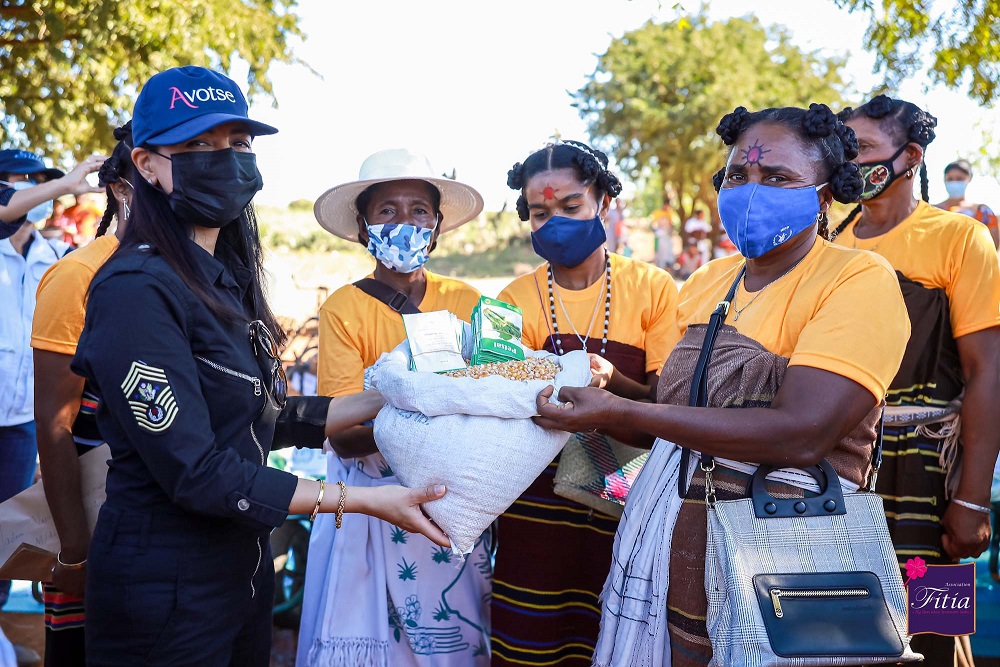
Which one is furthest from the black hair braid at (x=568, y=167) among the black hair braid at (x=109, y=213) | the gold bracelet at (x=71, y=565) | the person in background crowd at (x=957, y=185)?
the person in background crowd at (x=957, y=185)

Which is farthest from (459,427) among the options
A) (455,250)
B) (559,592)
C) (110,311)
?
(455,250)

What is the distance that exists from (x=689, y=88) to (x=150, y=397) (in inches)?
951

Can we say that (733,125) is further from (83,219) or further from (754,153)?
(83,219)

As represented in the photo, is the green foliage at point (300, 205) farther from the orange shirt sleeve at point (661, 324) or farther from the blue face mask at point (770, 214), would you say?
the blue face mask at point (770, 214)

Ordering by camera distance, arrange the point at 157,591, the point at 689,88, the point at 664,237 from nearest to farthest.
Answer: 1. the point at 157,591
2. the point at 664,237
3. the point at 689,88

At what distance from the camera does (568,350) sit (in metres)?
2.93

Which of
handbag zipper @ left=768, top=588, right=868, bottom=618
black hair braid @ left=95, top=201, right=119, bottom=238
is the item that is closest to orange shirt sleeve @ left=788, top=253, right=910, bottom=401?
handbag zipper @ left=768, top=588, right=868, bottom=618

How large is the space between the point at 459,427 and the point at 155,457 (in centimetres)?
73

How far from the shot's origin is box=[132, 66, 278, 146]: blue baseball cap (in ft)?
6.44

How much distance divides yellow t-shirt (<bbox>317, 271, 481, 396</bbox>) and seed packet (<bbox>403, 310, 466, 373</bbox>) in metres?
0.63

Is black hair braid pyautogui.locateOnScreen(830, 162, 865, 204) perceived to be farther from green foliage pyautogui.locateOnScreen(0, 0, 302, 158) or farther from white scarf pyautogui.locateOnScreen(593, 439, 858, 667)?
green foliage pyautogui.locateOnScreen(0, 0, 302, 158)

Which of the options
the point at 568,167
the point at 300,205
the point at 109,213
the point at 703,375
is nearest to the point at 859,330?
the point at 703,375

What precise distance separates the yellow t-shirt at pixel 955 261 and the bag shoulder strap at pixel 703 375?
3.54 ft

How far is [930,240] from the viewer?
285 centimetres
